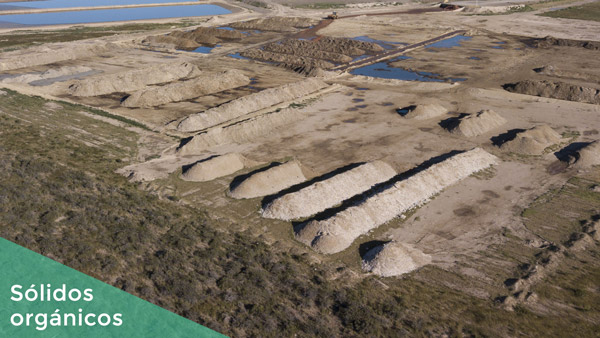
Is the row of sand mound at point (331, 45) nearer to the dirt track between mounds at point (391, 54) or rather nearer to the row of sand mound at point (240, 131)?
the dirt track between mounds at point (391, 54)

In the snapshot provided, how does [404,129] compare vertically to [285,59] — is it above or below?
below

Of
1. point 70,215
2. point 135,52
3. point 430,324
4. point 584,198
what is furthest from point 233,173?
point 135,52

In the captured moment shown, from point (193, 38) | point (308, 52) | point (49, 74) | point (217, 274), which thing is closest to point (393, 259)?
point (217, 274)

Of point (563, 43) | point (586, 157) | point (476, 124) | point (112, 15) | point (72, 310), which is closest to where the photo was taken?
point (72, 310)

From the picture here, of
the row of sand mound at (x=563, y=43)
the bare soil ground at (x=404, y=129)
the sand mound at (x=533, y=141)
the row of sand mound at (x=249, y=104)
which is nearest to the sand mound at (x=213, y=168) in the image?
the bare soil ground at (x=404, y=129)

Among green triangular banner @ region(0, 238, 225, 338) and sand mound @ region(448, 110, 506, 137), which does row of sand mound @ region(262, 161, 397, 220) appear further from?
sand mound @ region(448, 110, 506, 137)

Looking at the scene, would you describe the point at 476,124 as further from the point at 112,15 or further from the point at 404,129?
the point at 112,15

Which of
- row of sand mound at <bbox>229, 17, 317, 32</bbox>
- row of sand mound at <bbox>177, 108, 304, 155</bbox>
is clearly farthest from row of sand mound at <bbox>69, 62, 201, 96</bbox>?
row of sand mound at <bbox>229, 17, 317, 32</bbox>
